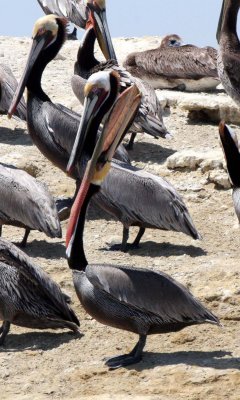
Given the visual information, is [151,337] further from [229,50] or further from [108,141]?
[229,50]

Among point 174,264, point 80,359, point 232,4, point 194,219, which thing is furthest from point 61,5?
point 80,359

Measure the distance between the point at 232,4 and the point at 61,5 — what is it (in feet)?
21.3

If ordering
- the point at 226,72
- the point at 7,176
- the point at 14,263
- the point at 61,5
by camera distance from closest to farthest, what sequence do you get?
the point at 14,263 → the point at 7,176 → the point at 226,72 → the point at 61,5

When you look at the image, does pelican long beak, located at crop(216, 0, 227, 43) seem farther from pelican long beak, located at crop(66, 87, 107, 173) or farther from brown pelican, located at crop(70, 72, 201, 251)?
pelican long beak, located at crop(66, 87, 107, 173)

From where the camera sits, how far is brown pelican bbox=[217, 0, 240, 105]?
12133 mm

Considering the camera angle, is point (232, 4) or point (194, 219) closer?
point (194, 219)

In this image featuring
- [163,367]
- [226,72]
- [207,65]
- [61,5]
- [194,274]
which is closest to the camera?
[163,367]

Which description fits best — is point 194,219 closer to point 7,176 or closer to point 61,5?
point 7,176

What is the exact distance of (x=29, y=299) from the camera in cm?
782

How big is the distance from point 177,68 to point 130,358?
24.5 ft

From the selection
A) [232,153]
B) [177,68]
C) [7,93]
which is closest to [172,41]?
[177,68]

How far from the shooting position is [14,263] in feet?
25.8

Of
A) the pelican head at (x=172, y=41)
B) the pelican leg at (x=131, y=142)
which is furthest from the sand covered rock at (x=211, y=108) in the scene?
the pelican head at (x=172, y=41)

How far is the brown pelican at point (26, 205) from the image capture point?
9328mm
